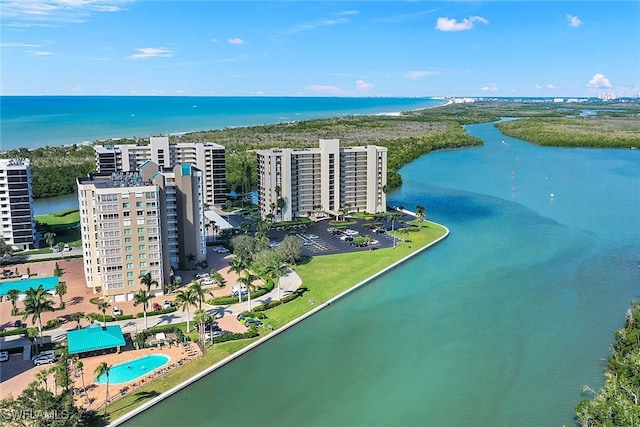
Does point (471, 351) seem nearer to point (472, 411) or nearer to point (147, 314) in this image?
point (472, 411)

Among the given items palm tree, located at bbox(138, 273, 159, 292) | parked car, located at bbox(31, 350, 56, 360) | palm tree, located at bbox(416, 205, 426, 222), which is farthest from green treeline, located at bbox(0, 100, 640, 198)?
parked car, located at bbox(31, 350, 56, 360)

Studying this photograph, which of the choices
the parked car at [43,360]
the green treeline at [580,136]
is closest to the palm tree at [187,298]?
the parked car at [43,360]

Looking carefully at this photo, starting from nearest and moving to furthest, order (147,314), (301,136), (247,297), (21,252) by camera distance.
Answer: (147,314) < (247,297) < (21,252) < (301,136)

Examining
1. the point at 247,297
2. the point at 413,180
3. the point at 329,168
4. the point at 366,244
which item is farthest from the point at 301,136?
the point at 247,297

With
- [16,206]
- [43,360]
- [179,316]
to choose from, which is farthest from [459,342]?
[16,206]

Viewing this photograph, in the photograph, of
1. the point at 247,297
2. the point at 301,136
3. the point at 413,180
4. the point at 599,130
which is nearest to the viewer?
the point at 247,297

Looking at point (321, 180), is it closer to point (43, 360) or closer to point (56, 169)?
point (43, 360)
